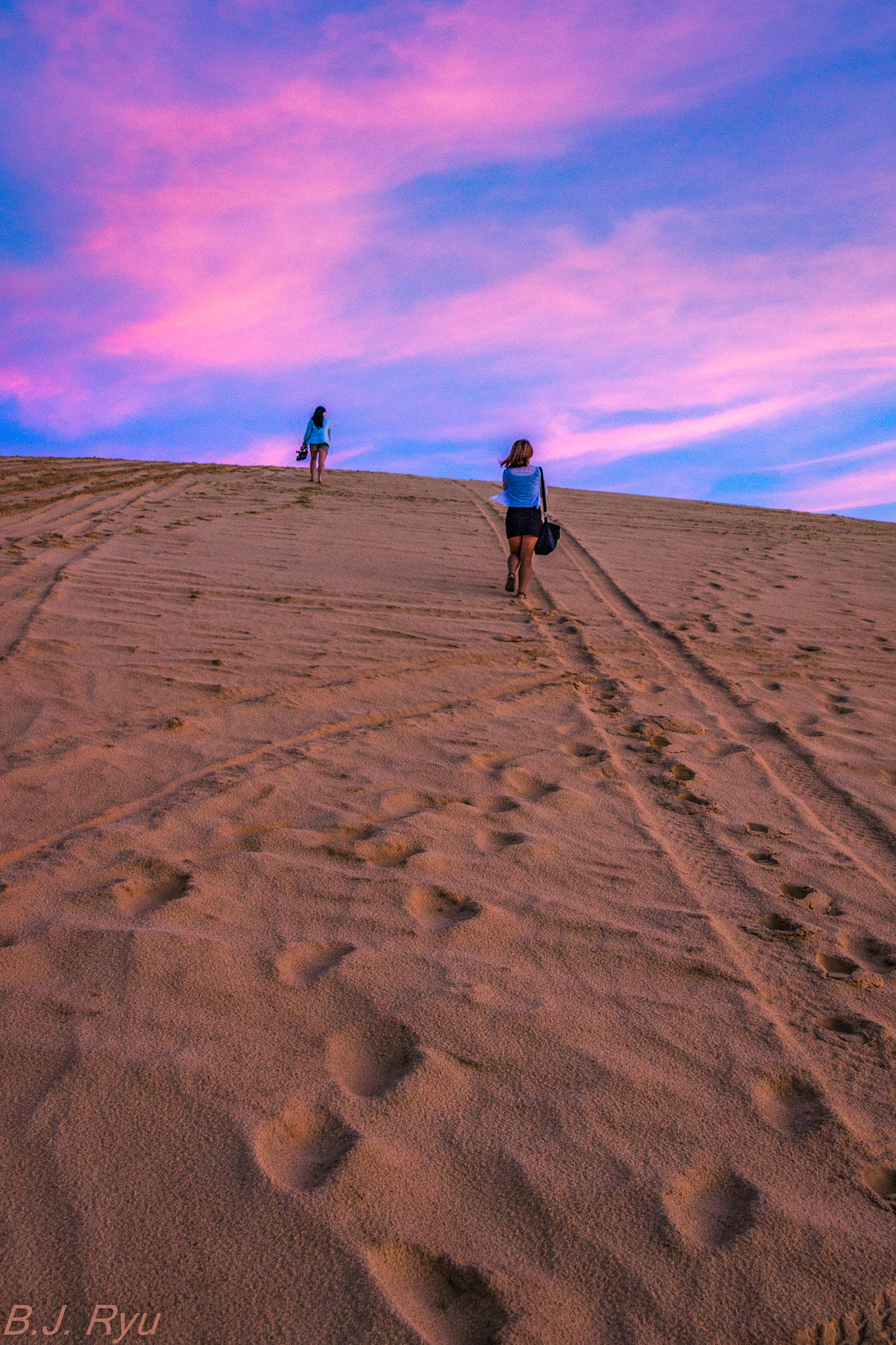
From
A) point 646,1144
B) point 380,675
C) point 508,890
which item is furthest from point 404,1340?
point 380,675

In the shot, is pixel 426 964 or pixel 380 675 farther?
pixel 380 675

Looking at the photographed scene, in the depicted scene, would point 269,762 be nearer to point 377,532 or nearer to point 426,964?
point 426,964

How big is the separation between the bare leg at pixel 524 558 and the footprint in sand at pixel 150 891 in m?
5.38

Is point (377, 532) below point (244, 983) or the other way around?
the other way around

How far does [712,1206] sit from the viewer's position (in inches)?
62.8

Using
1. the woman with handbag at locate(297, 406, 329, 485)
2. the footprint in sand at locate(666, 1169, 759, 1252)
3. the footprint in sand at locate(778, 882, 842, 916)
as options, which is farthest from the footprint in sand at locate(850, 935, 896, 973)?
the woman with handbag at locate(297, 406, 329, 485)

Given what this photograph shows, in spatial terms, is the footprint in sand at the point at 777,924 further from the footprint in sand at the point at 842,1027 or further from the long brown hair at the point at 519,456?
the long brown hair at the point at 519,456

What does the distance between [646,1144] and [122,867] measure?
1747 millimetres

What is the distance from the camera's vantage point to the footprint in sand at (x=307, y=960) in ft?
7.11

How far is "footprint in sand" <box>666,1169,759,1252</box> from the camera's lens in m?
1.53

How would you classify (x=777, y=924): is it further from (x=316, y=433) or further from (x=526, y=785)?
(x=316, y=433)

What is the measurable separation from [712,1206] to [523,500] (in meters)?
6.36

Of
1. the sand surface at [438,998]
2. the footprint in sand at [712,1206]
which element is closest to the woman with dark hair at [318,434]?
the sand surface at [438,998]

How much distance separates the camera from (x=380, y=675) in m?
4.95
